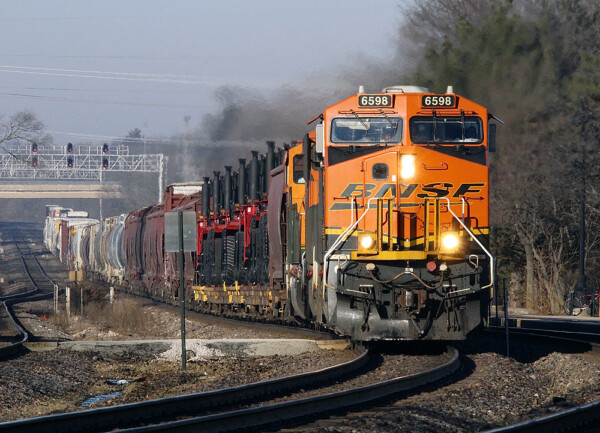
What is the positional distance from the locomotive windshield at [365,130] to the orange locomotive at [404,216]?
15 mm

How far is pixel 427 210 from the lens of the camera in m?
13.0

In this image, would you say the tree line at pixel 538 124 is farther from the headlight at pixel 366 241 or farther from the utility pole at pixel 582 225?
the headlight at pixel 366 241

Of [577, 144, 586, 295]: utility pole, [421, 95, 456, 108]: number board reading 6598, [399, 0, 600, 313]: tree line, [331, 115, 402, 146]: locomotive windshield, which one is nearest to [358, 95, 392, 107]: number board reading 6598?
[331, 115, 402, 146]: locomotive windshield

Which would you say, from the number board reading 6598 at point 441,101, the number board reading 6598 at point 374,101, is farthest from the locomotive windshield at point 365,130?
the number board reading 6598 at point 441,101

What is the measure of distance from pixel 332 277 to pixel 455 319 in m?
1.90

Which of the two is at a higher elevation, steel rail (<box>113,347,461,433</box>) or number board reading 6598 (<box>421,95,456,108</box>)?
number board reading 6598 (<box>421,95,456,108</box>)

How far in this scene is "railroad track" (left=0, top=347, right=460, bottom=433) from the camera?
800 centimetres

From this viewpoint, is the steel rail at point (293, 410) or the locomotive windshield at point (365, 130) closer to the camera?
the steel rail at point (293, 410)

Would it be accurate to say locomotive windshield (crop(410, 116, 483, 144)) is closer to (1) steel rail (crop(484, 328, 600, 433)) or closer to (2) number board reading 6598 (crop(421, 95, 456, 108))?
(2) number board reading 6598 (crop(421, 95, 456, 108))

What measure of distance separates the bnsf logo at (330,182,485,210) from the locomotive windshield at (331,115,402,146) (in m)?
0.67

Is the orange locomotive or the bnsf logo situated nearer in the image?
the orange locomotive

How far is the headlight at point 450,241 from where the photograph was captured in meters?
12.9

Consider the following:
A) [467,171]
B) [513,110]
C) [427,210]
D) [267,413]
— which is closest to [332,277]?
[427,210]

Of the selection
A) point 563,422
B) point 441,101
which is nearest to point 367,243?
point 441,101
